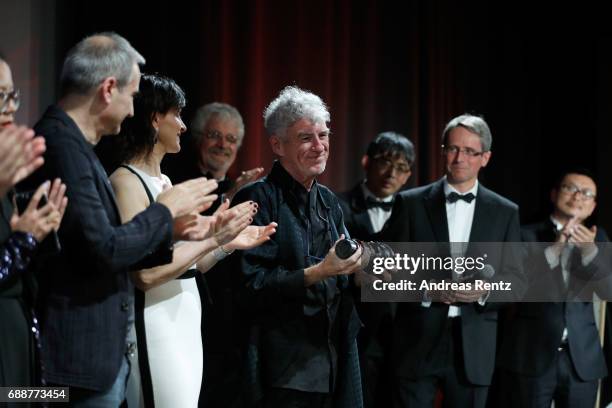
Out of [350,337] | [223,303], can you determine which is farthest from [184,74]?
[350,337]

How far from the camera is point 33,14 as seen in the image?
3523 mm

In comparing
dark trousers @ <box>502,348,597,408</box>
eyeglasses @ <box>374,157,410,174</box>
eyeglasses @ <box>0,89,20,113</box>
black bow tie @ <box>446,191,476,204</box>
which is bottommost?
dark trousers @ <box>502,348,597,408</box>

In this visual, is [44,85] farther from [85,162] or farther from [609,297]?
[609,297]

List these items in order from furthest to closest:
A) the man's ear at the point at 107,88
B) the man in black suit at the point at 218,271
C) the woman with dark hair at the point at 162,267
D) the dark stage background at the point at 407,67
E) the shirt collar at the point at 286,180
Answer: the dark stage background at the point at 407,67
the man in black suit at the point at 218,271
the shirt collar at the point at 286,180
the woman with dark hair at the point at 162,267
the man's ear at the point at 107,88

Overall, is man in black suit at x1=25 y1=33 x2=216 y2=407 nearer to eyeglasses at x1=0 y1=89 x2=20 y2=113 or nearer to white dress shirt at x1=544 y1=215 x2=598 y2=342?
eyeglasses at x1=0 y1=89 x2=20 y2=113

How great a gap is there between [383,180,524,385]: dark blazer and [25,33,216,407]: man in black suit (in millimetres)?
1464

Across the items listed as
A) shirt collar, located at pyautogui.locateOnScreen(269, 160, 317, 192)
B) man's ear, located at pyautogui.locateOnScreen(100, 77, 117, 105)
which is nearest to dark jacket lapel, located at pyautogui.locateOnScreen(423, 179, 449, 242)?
shirt collar, located at pyautogui.locateOnScreen(269, 160, 317, 192)

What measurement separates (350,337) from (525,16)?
3.12 meters

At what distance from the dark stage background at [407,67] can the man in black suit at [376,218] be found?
614 millimetres

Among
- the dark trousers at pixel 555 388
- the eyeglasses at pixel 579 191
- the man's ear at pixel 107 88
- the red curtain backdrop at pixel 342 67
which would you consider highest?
the red curtain backdrop at pixel 342 67

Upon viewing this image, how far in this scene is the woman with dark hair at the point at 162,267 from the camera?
2.33m

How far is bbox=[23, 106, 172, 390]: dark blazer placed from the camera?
1996 mm

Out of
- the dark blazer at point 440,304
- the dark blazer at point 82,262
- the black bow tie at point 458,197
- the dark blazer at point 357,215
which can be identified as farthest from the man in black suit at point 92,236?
the dark blazer at point 357,215

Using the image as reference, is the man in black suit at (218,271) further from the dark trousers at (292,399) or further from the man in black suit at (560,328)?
the man in black suit at (560,328)
